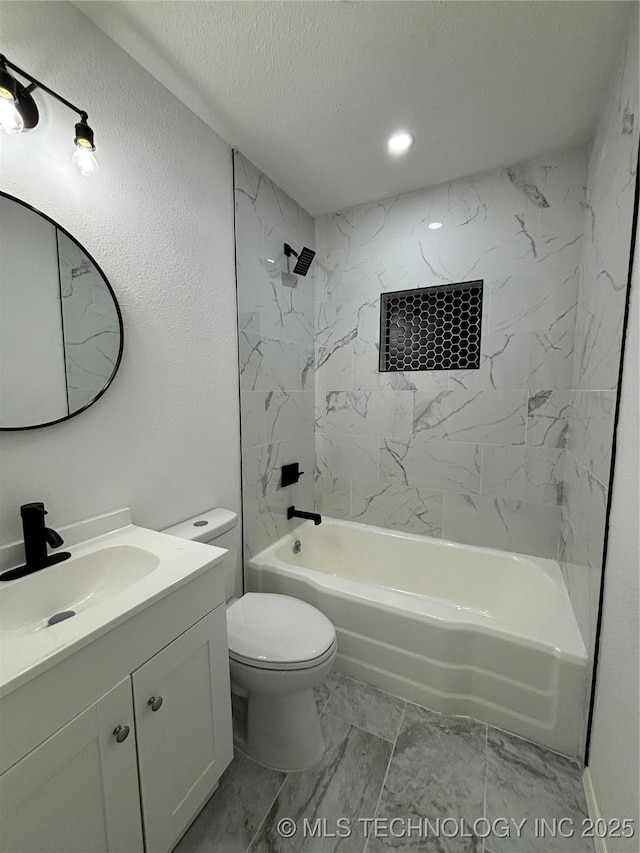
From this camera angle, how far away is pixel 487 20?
106cm

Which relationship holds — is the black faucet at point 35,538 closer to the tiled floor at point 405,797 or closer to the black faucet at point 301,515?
the tiled floor at point 405,797

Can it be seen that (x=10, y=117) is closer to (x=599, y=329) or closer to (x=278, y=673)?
(x=278, y=673)

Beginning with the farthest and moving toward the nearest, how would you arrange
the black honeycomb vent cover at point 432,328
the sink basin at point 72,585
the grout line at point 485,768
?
the black honeycomb vent cover at point 432,328
the grout line at point 485,768
the sink basin at point 72,585

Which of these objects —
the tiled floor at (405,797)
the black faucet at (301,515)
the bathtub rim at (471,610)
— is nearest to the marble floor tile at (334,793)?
the tiled floor at (405,797)

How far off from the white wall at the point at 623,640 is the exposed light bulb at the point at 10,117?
1.69 m

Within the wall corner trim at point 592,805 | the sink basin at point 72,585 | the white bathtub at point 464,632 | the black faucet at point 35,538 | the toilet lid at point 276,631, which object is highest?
the black faucet at point 35,538

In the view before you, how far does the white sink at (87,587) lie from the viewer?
0.64 meters

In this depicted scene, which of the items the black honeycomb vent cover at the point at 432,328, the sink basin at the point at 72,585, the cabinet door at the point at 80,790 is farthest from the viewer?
the black honeycomb vent cover at the point at 432,328

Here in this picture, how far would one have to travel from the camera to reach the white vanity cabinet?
628mm

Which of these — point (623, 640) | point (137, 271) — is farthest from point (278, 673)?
point (137, 271)

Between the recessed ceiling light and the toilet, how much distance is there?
1915 millimetres

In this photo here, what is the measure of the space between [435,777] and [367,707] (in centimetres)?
34

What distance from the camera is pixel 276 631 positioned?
1.31 metres

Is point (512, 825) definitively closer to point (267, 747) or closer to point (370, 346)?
point (267, 747)
